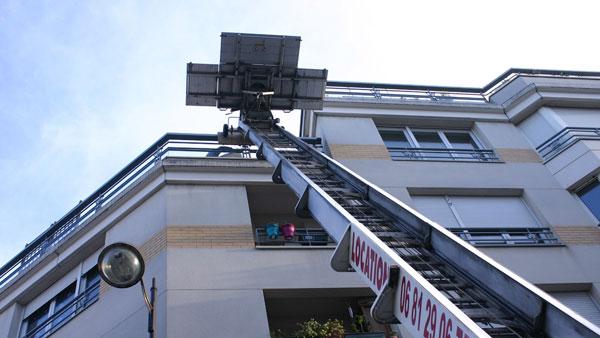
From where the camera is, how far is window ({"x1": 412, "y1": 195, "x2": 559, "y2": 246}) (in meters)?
11.9

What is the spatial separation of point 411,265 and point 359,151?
8468mm

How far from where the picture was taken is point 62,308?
437 inches

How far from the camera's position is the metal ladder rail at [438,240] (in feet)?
11.4

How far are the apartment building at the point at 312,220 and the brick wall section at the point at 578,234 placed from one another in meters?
0.03

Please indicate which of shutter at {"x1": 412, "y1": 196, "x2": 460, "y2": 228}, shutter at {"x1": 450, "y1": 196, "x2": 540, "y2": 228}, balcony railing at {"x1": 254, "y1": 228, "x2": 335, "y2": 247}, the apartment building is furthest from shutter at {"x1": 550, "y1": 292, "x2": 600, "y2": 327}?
balcony railing at {"x1": 254, "y1": 228, "x2": 335, "y2": 247}

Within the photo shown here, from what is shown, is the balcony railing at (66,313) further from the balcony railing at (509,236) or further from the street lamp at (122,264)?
the balcony railing at (509,236)

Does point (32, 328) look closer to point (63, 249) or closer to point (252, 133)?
point (63, 249)

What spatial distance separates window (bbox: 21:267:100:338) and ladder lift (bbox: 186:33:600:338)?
416cm

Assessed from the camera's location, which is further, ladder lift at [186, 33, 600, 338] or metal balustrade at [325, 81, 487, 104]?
metal balustrade at [325, 81, 487, 104]

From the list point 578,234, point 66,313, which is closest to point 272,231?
point 66,313

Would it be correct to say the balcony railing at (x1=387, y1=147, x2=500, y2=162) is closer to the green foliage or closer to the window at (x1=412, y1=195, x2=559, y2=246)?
the window at (x1=412, y1=195, x2=559, y2=246)

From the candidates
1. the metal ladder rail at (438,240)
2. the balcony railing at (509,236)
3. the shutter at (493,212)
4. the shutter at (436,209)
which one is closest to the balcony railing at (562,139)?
the shutter at (493,212)

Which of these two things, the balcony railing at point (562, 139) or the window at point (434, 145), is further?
the window at point (434, 145)

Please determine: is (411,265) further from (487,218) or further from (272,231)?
(487,218)
